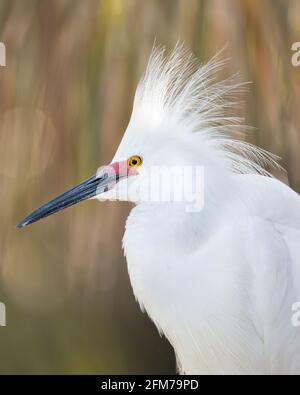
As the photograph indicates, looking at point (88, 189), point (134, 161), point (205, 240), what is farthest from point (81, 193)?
point (205, 240)

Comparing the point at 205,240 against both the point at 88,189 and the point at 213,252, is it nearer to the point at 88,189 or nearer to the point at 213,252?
the point at 213,252

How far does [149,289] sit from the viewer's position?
1.32 m

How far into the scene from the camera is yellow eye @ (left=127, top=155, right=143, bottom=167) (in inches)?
54.8

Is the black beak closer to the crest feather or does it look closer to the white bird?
the white bird

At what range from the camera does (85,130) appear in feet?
6.20

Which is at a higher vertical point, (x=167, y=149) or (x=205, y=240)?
(x=167, y=149)

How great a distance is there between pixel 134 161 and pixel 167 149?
8cm

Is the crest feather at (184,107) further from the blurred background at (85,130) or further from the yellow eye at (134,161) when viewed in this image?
the blurred background at (85,130)

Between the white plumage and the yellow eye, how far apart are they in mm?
15

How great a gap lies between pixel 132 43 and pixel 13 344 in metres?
1.06

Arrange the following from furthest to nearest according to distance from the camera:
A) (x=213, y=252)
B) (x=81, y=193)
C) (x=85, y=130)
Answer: (x=85, y=130) → (x=81, y=193) → (x=213, y=252)

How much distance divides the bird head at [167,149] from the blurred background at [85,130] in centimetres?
38

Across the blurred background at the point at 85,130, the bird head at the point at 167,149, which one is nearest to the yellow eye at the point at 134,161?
the bird head at the point at 167,149

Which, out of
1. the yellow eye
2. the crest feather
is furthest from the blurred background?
the yellow eye
